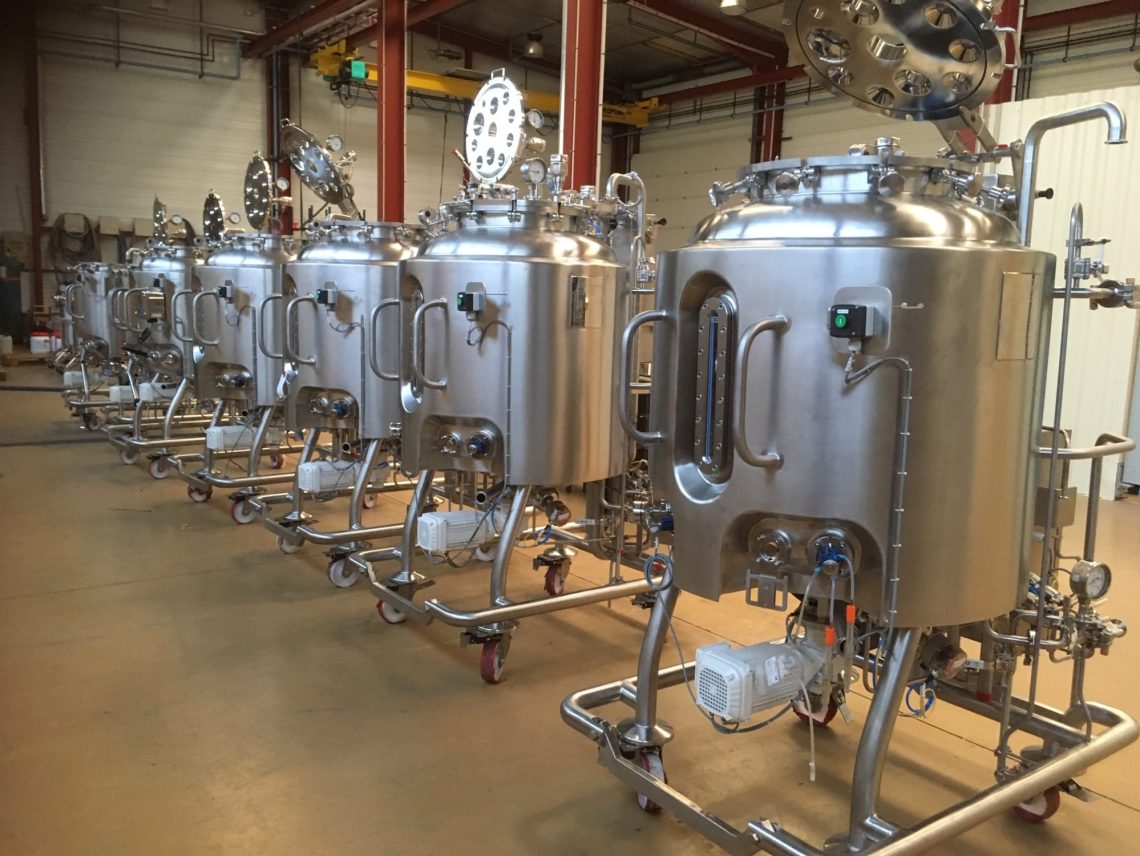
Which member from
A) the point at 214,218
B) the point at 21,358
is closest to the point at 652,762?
the point at 214,218

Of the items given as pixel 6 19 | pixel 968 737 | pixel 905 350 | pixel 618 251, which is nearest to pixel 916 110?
pixel 905 350

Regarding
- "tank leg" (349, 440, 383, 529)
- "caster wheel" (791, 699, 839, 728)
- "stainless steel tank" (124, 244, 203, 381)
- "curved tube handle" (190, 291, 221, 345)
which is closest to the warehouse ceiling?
"stainless steel tank" (124, 244, 203, 381)

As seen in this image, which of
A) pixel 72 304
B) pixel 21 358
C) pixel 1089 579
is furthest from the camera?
pixel 21 358

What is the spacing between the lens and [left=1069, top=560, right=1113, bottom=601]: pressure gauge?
2086mm

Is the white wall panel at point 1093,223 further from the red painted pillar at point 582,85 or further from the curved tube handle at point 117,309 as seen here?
the curved tube handle at point 117,309

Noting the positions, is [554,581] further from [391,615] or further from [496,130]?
[496,130]

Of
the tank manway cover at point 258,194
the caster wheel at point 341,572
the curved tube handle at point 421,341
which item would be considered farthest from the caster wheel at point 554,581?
the tank manway cover at point 258,194

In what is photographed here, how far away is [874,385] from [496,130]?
7.48 feet

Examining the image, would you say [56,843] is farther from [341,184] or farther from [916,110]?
[341,184]

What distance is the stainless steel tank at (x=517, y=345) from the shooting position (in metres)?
2.95

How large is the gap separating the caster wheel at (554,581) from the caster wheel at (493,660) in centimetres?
80

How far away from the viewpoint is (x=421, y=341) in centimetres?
312

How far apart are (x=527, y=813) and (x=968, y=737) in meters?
1.28

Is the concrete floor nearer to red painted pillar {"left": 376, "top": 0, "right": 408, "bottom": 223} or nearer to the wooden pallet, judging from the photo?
red painted pillar {"left": 376, "top": 0, "right": 408, "bottom": 223}
